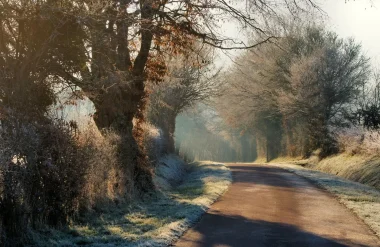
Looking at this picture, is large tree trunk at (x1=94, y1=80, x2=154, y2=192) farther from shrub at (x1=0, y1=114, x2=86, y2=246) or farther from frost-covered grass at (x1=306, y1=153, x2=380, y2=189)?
frost-covered grass at (x1=306, y1=153, x2=380, y2=189)

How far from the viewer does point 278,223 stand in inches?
484

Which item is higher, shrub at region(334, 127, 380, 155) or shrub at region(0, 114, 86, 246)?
shrub at region(334, 127, 380, 155)

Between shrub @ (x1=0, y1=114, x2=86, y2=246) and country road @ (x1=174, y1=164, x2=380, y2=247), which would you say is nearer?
shrub @ (x1=0, y1=114, x2=86, y2=246)

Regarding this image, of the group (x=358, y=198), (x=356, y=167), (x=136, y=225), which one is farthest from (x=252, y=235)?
(x=356, y=167)

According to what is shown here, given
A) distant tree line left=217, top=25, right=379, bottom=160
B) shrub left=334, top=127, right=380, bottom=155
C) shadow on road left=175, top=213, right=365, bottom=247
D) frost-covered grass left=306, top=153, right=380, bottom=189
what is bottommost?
shadow on road left=175, top=213, right=365, bottom=247

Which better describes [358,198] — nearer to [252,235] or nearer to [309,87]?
[252,235]

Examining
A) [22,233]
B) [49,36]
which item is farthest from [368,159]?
[22,233]

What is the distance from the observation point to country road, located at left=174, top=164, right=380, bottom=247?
406 inches

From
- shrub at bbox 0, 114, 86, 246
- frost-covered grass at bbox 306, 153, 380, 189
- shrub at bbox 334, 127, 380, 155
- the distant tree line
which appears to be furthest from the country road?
the distant tree line

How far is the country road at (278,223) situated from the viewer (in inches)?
406

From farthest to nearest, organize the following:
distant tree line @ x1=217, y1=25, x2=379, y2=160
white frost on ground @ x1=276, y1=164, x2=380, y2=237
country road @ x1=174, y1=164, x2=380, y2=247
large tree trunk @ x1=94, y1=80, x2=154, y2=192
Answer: distant tree line @ x1=217, y1=25, x2=379, y2=160 → large tree trunk @ x1=94, y1=80, x2=154, y2=192 → white frost on ground @ x1=276, y1=164, x2=380, y2=237 → country road @ x1=174, y1=164, x2=380, y2=247

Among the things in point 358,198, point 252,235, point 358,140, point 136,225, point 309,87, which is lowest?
point 252,235

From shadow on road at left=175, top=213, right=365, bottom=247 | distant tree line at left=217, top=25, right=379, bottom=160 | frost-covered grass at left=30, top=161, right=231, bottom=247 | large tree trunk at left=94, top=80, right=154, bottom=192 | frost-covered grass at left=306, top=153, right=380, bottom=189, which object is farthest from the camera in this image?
distant tree line at left=217, top=25, right=379, bottom=160

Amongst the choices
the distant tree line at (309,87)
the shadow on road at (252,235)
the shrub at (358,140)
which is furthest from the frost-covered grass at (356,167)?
the shadow on road at (252,235)
